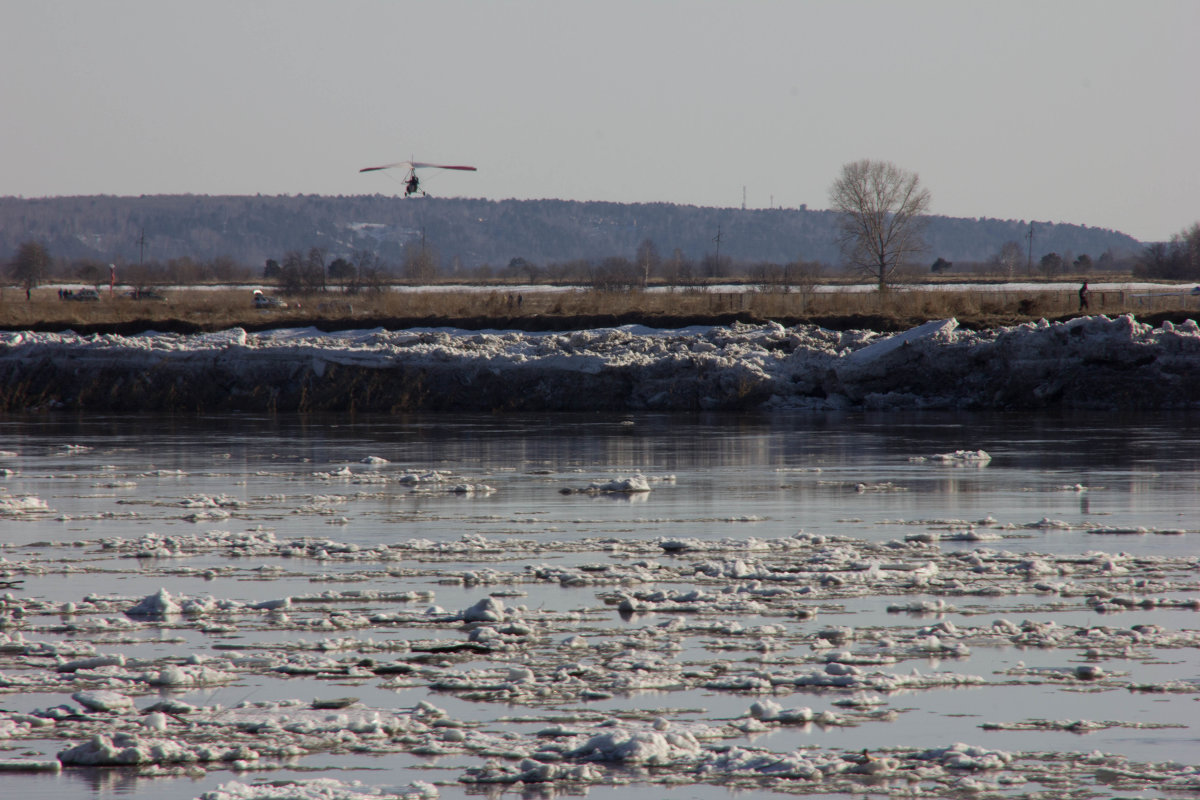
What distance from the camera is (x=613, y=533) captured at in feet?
40.9

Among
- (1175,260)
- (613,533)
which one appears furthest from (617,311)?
(1175,260)

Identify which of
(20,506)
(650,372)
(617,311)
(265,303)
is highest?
(265,303)

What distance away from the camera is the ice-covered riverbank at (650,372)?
3203 cm

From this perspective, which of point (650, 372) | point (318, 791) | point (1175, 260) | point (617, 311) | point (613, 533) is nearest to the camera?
point (318, 791)

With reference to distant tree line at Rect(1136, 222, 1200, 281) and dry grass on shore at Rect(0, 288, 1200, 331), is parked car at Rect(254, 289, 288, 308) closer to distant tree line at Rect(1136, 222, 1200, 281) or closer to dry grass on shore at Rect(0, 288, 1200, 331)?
dry grass on shore at Rect(0, 288, 1200, 331)

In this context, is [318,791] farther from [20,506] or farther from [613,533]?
[20,506]

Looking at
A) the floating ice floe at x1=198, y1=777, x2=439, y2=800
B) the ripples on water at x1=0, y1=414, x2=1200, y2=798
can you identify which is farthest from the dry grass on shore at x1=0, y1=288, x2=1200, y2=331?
the floating ice floe at x1=198, y1=777, x2=439, y2=800

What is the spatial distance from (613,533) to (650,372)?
21.5 m

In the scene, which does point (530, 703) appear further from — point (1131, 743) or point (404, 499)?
point (404, 499)

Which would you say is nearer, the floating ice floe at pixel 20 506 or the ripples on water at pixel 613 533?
the ripples on water at pixel 613 533

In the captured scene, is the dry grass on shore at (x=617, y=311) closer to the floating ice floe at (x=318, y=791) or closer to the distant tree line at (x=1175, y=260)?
the floating ice floe at (x=318, y=791)

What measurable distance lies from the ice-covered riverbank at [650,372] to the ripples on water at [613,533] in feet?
20.1

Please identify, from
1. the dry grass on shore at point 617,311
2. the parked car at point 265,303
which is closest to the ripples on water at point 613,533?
the dry grass on shore at point 617,311

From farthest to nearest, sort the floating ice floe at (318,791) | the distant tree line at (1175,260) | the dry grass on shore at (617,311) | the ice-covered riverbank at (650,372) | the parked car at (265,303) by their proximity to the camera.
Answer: the distant tree line at (1175,260), the parked car at (265,303), the dry grass on shore at (617,311), the ice-covered riverbank at (650,372), the floating ice floe at (318,791)
